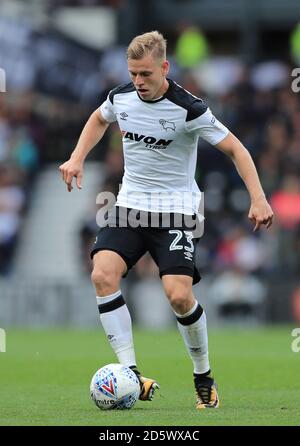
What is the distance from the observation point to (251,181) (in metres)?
8.35

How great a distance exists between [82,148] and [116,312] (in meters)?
1.18

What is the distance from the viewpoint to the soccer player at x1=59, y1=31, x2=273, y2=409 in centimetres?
838

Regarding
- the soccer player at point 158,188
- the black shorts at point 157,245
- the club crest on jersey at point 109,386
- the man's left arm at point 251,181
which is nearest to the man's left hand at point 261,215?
the man's left arm at point 251,181

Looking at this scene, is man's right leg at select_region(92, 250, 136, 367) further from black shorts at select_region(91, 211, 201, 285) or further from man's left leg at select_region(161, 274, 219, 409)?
man's left leg at select_region(161, 274, 219, 409)

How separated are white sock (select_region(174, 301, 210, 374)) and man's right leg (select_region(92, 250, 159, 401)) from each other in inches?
13.3

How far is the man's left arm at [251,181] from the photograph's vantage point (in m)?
8.06

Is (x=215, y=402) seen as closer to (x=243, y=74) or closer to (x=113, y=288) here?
(x=113, y=288)

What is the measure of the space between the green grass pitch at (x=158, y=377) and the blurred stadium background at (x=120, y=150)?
102 cm

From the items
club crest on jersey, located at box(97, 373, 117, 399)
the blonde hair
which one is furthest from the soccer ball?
the blonde hair

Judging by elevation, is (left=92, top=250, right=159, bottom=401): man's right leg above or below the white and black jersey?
below

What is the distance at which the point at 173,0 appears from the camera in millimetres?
27094

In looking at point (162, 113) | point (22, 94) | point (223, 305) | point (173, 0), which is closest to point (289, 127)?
point (223, 305)

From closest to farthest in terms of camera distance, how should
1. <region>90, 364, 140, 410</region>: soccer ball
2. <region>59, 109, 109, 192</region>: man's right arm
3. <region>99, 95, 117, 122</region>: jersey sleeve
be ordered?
1. <region>90, 364, 140, 410</region>: soccer ball
2. <region>59, 109, 109, 192</region>: man's right arm
3. <region>99, 95, 117, 122</region>: jersey sleeve

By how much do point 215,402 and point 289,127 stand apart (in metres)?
Answer: 12.3
